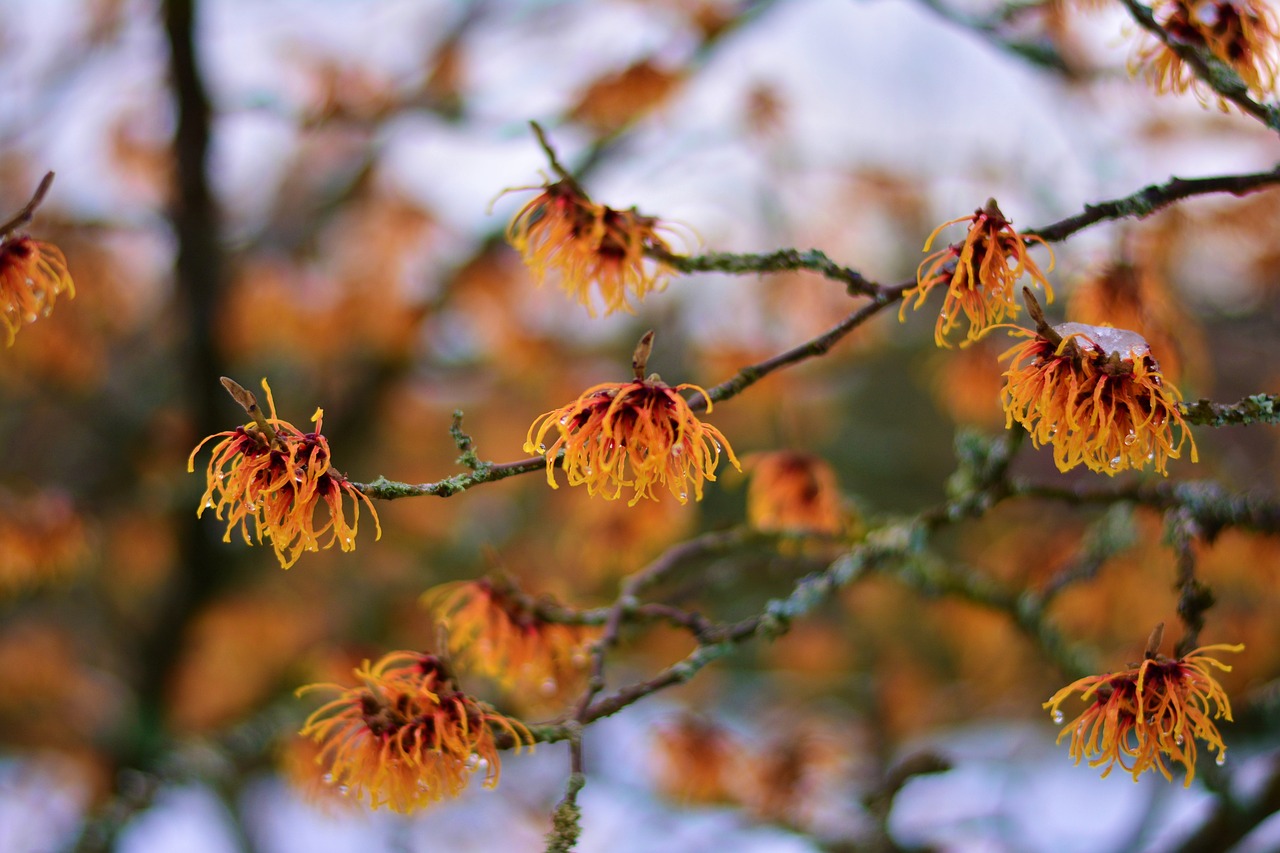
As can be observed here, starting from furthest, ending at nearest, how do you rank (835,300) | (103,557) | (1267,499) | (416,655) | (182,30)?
(103,557) < (835,300) < (182,30) < (1267,499) < (416,655)

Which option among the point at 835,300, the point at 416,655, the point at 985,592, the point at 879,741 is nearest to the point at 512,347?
the point at 835,300

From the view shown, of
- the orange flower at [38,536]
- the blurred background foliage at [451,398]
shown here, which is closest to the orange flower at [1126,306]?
the blurred background foliage at [451,398]

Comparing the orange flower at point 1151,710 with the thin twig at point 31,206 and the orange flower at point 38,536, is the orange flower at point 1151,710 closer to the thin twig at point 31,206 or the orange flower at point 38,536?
the thin twig at point 31,206

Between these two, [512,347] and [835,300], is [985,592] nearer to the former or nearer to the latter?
[835,300]

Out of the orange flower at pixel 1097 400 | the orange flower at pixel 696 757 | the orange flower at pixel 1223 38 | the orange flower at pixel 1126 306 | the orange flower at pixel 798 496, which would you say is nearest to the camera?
the orange flower at pixel 1097 400

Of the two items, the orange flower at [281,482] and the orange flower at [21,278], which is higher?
the orange flower at [21,278]

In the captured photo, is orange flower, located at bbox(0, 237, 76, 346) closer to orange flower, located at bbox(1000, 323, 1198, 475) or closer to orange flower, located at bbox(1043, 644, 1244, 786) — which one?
orange flower, located at bbox(1000, 323, 1198, 475)

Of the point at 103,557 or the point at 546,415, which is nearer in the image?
the point at 546,415
